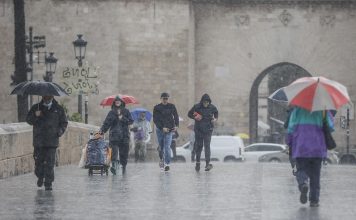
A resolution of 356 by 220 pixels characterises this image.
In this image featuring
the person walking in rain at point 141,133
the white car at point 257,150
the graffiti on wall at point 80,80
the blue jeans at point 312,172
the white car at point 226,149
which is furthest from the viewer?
the white car at point 257,150

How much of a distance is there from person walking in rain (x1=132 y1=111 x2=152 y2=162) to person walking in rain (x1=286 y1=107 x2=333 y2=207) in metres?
18.2

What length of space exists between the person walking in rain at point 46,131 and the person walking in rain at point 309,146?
13.8 ft

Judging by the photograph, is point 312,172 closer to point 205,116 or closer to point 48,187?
point 48,187

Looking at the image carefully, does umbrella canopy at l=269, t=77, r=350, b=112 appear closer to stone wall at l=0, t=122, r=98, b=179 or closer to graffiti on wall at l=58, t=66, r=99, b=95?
stone wall at l=0, t=122, r=98, b=179

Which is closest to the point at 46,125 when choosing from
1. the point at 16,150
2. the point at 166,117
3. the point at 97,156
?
the point at 16,150

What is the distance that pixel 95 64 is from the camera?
1912 inches

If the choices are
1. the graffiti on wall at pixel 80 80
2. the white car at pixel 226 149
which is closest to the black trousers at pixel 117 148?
the graffiti on wall at pixel 80 80

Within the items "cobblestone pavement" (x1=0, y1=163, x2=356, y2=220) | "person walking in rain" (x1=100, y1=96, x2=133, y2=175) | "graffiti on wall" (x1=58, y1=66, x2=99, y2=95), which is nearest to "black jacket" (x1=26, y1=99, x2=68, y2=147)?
"cobblestone pavement" (x1=0, y1=163, x2=356, y2=220)

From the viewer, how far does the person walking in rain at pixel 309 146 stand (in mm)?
14992

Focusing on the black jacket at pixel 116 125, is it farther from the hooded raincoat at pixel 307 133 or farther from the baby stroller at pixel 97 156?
the hooded raincoat at pixel 307 133

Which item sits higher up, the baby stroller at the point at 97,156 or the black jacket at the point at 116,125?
the black jacket at the point at 116,125

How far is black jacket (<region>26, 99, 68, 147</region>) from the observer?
1788 centimetres

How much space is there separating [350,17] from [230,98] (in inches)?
245

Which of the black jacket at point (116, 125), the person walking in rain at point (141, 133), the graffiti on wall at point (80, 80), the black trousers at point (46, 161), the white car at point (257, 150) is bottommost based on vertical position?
the white car at point (257, 150)
